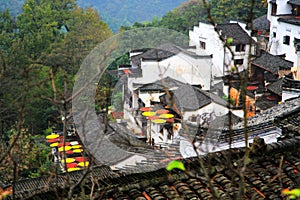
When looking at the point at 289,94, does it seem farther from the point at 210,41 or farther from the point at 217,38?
the point at 210,41

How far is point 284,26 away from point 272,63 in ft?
8.26

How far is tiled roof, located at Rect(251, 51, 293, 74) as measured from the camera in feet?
58.1

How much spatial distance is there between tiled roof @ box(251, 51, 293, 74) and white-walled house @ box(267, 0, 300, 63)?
715 millimetres

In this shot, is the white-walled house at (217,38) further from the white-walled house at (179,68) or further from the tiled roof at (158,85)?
the tiled roof at (158,85)

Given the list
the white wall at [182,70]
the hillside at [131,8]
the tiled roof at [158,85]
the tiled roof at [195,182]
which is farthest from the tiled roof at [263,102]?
the hillside at [131,8]

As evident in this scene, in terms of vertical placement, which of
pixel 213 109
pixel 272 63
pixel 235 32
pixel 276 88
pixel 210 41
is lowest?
pixel 276 88

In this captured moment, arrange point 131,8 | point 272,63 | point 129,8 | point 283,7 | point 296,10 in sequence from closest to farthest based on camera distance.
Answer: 1. point 272,63
2. point 296,10
3. point 283,7
4. point 129,8
5. point 131,8

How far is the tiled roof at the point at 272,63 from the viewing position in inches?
697

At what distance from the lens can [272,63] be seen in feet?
59.8

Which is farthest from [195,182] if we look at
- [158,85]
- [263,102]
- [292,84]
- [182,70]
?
[263,102]

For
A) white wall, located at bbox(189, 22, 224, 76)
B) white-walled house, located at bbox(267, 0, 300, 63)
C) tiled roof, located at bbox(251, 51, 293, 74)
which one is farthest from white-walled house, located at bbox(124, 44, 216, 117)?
white-walled house, located at bbox(267, 0, 300, 63)

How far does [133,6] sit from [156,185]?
52.9 metres

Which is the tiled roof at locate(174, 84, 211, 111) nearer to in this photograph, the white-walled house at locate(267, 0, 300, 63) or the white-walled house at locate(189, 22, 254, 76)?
the white-walled house at locate(189, 22, 254, 76)

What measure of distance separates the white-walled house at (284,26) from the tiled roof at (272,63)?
715mm
